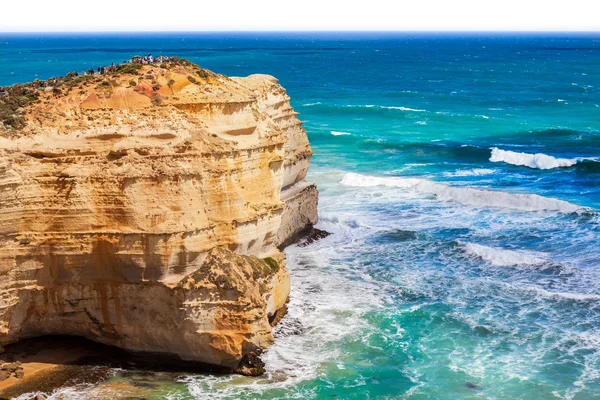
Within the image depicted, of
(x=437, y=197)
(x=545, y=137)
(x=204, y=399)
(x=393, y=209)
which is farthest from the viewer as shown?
(x=545, y=137)

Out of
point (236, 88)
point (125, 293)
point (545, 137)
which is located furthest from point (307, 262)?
point (545, 137)

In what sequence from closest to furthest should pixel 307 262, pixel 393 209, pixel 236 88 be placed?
pixel 236 88, pixel 307 262, pixel 393 209

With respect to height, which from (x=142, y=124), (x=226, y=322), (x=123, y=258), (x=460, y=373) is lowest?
(x=460, y=373)

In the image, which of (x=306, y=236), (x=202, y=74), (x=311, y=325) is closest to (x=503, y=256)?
(x=306, y=236)

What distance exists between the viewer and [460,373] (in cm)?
2288

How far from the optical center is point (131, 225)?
2145 cm

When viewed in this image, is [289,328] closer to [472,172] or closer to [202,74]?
[202,74]

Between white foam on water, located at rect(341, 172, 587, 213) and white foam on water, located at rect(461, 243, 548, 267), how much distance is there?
7.97m

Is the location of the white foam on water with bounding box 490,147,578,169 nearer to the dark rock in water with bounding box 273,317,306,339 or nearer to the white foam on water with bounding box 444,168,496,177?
the white foam on water with bounding box 444,168,496,177

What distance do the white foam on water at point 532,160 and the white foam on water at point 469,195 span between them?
907 cm

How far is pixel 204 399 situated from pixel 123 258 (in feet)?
14.3

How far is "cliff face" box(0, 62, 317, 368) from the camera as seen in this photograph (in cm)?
2147

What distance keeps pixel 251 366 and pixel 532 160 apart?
35.8m

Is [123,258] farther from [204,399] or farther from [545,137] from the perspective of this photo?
[545,137]
